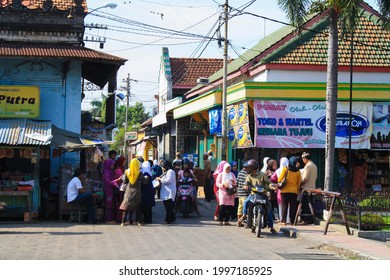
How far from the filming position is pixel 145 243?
45.6 feet

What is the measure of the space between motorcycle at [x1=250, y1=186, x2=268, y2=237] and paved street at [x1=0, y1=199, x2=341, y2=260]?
0.30 metres

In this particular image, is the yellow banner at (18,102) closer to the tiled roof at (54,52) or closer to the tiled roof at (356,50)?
the tiled roof at (54,52)

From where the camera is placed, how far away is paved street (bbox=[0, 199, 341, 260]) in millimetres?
12156

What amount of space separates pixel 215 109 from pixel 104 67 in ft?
23.9

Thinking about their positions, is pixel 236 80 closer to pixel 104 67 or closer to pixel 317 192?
pixel 104 67

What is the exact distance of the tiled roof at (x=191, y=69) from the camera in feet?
161

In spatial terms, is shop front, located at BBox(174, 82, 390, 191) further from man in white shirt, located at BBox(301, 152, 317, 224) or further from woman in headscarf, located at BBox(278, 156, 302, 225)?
woman in headscarf, located at BBox(278, 156, 302, 225)

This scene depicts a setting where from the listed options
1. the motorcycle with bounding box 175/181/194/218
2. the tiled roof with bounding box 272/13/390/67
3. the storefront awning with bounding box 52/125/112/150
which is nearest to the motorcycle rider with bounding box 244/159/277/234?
the motorcycle with bounding box 175/181/194/218

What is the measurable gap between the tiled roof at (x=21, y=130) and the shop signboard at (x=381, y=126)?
1169cm

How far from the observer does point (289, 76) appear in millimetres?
26281

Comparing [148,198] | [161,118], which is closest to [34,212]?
[148,198]

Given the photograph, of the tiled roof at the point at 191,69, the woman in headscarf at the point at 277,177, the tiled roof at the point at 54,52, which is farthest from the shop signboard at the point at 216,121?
the tiled roof at the point at 191,69

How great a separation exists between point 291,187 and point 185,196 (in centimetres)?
364

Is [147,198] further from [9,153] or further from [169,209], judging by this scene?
[9,153]
